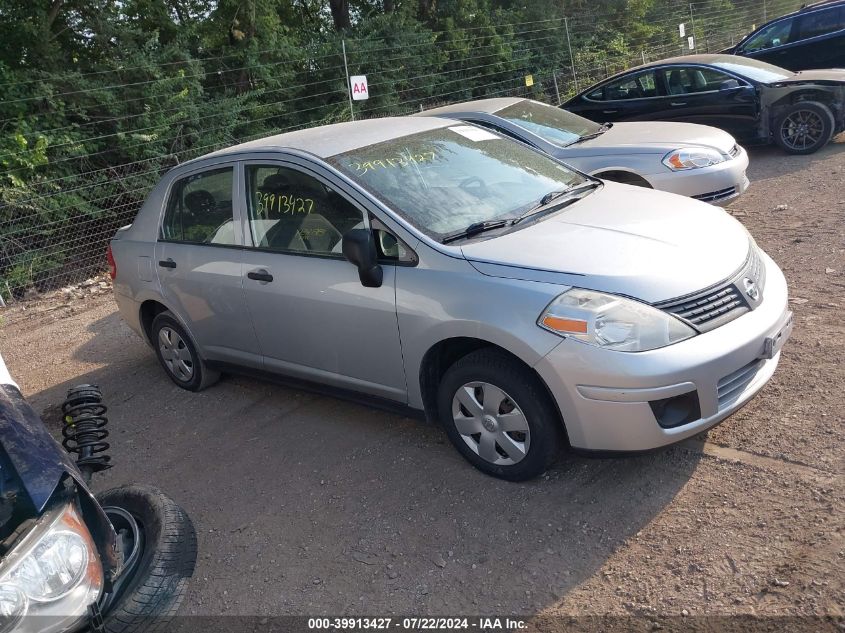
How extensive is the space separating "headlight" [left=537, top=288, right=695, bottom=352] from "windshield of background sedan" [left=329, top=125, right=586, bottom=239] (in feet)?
3.04

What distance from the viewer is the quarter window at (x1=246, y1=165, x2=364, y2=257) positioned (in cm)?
426

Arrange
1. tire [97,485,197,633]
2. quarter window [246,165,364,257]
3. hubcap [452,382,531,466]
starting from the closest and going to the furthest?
tire [97,485,197,633] < hubcap [452,382,531,466] < quarter window [246,165,364,257]

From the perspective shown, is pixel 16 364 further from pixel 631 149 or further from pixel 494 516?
pixel 631 149

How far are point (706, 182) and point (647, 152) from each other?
64cm

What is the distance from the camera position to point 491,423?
3732mm

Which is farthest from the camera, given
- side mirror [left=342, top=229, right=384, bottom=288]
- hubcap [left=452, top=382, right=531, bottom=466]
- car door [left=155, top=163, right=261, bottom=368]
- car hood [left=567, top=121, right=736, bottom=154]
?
car hood [left=567, top=121, right=736, bottom=154]

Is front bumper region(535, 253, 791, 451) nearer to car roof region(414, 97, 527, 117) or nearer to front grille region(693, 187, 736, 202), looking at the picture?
front grille region(693, 187, 736, 202)

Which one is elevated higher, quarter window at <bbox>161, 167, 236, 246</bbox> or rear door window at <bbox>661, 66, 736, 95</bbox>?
rear door window at <bbox>661, 66, 736, 95</bbox>

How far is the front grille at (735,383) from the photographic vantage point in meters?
3.41

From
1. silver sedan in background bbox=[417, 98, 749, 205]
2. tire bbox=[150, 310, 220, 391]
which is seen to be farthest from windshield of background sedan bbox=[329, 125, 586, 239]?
silver sedan in background bbox=[417, 98, 749, 205]

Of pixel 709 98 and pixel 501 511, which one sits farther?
pixel 709 98

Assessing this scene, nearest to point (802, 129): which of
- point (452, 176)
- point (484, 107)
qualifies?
point (484, 107)

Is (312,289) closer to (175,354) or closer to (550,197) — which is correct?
(550,197)

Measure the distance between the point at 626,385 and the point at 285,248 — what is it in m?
2.25
